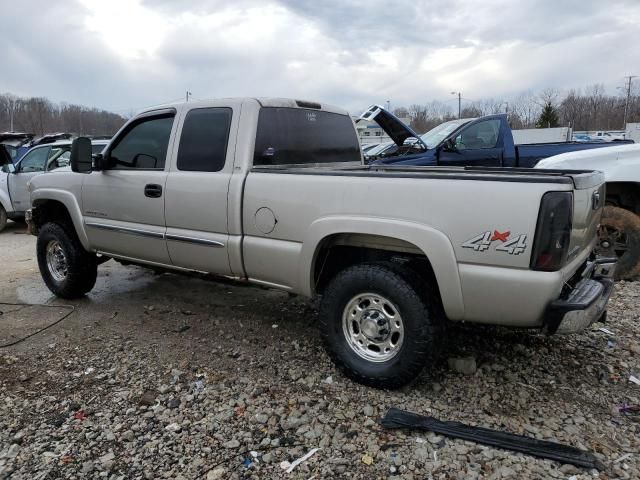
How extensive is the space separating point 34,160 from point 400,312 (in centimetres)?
1014

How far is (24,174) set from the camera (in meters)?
10.4

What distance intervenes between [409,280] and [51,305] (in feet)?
13.4

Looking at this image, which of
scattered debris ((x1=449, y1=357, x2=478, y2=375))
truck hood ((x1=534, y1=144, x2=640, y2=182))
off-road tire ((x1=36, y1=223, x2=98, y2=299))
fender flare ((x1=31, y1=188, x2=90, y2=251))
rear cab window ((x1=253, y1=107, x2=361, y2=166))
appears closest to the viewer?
scattered debris ((x1=449, y1=357, x2=478, y2=375))

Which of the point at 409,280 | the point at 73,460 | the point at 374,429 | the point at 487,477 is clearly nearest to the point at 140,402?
the point at 73,460

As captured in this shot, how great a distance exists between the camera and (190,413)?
3.15 m

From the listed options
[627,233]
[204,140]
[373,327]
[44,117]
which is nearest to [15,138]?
[204,140]

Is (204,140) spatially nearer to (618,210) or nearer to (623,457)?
(623,457)

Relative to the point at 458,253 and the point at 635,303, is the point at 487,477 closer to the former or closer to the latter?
the point at 458,253

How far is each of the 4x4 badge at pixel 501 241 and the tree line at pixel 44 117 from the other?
73745 millimetres

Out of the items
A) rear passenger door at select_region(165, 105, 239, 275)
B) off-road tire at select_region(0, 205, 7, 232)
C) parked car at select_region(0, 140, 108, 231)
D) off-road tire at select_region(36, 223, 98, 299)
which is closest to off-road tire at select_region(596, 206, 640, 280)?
rear passenger door at select_region(165, 105, 239, 275)

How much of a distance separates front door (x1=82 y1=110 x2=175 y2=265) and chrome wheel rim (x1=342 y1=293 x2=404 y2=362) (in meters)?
1.81

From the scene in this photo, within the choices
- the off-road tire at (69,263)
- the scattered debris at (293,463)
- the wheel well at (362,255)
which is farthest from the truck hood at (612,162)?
the off-road tire at (69,263)

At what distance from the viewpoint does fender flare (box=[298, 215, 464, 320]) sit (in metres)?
2.90

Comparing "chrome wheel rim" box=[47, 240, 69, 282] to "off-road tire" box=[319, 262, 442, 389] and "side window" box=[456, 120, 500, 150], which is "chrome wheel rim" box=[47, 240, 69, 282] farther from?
"side window" box=[456, 120, 500, 150]
